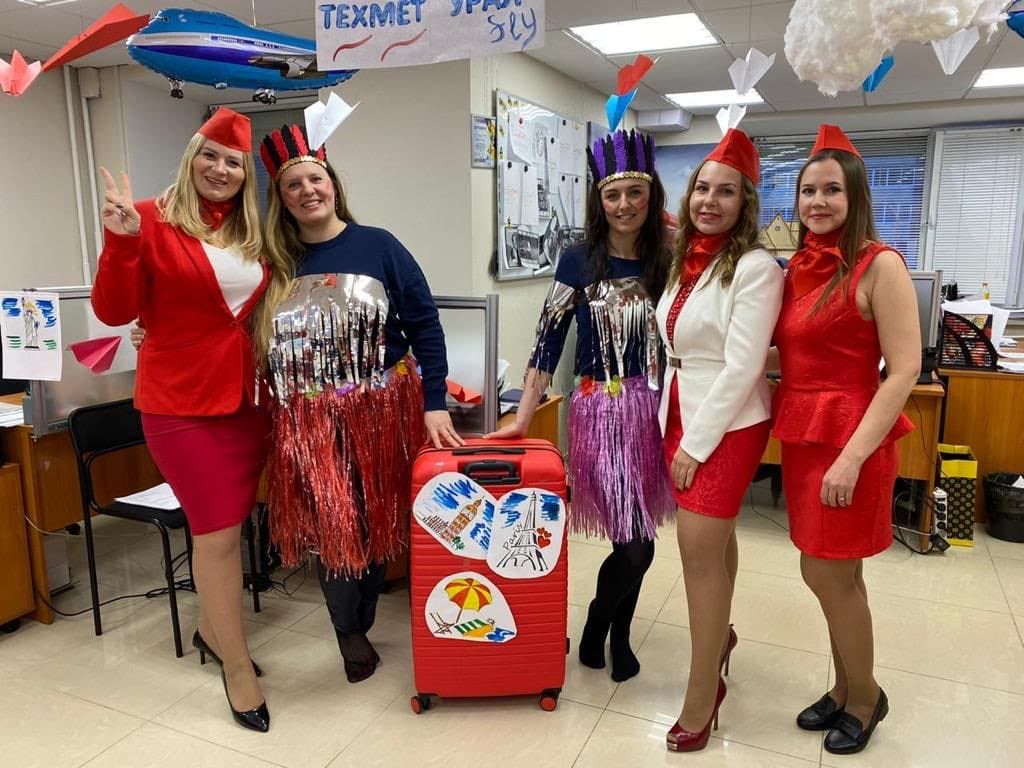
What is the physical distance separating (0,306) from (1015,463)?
4048 millimetres

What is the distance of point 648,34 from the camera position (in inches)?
149

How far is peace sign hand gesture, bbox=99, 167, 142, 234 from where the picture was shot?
1.60 metres

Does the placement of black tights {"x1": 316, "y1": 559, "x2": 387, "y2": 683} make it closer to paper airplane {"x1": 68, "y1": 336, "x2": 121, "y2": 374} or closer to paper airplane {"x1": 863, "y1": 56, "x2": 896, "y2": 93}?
paper airplane {"x1": 68, "y1": 336, "x2": 121, "y2": 374}

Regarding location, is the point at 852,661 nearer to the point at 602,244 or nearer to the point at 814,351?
the point at 814,351

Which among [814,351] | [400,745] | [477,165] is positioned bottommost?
[400,745]

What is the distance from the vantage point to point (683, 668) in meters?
2.19

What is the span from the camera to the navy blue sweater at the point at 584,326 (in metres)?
1.89

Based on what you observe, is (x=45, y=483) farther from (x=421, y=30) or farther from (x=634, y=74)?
(x=634, y=74)

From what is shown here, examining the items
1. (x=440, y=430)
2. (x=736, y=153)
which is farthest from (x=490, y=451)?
(x=736, y=153)

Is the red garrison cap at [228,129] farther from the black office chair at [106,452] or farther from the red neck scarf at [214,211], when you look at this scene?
the black office chair at [106,452]

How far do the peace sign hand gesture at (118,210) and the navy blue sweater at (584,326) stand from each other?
99 centimetres

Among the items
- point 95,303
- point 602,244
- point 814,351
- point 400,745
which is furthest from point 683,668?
point 95,303

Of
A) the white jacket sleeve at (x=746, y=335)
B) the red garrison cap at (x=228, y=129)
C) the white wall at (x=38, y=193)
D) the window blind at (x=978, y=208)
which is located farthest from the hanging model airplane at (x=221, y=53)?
the window blind at (x=978, y=208)

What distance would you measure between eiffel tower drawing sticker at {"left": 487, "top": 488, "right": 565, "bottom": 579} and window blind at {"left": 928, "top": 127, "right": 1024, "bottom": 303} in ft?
17.9
